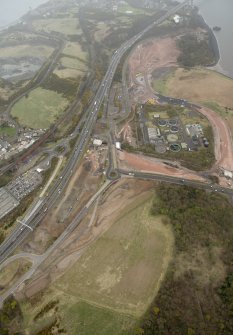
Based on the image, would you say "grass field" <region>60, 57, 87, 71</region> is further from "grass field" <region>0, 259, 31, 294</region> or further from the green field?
"grass field" <region>0, 259, 31, 294</region>

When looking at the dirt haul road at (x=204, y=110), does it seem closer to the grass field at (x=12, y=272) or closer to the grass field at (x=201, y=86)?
the grass field at (x=201, y=86)

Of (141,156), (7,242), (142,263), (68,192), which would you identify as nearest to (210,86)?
(141,156)

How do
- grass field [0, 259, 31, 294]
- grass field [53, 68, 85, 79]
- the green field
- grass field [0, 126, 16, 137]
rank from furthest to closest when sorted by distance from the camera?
1. grass field [53, 68, 85, 79]
2. grass field [0, 126, 16, 137]
3. grass field [0, 259, 31, 294]
4. the green field

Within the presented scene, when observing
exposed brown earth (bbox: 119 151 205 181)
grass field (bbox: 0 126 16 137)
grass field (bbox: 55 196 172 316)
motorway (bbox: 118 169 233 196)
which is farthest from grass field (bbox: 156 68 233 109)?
grass field (bbox: 55 196 172 316)

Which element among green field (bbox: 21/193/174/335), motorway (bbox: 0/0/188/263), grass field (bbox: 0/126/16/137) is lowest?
green field (bbox: 21/193/174/335)

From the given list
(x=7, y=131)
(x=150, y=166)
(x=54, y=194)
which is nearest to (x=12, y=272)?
(x=54, y=194)

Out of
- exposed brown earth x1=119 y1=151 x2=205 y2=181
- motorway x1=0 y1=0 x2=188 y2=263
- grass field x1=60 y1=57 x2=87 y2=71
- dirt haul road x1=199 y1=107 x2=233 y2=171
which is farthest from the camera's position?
grass field x1=60 y1=57 x2=87 y2=71

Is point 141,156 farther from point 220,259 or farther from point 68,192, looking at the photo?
point 220,259
